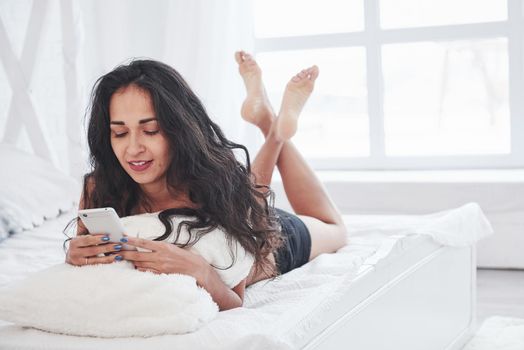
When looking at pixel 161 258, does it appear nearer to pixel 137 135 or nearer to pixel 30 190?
pixel 137 135

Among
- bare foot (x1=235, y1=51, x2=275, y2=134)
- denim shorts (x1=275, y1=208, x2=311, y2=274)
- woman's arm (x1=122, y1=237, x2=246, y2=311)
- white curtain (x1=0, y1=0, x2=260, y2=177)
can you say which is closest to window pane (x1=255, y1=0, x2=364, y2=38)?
white curtain (x1=0, y1=0, x2=260, y2=177)

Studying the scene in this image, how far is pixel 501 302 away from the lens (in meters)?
2.93

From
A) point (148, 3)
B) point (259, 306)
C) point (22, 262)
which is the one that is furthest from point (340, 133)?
point (259, 306)

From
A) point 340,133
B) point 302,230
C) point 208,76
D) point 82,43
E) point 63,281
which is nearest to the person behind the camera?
point 63,281

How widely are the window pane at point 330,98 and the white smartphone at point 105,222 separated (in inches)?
105

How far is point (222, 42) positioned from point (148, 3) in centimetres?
44

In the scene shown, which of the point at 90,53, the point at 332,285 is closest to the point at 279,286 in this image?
the point at 332,285

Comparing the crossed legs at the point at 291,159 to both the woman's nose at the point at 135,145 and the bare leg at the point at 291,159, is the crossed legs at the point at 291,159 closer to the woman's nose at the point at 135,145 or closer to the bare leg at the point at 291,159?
the bare leg at the point at 291,159

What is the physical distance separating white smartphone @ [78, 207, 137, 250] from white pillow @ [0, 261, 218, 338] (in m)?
0.05

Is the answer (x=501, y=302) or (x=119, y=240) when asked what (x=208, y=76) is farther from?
(x=119, y=240)

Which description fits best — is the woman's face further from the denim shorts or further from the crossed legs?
the crossed legs

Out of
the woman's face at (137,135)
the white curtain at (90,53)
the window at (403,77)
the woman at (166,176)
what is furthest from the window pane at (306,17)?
the woman's face at (137,135)

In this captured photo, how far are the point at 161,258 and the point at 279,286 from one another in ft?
1.43

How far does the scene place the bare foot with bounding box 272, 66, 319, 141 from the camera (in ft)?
8.22
